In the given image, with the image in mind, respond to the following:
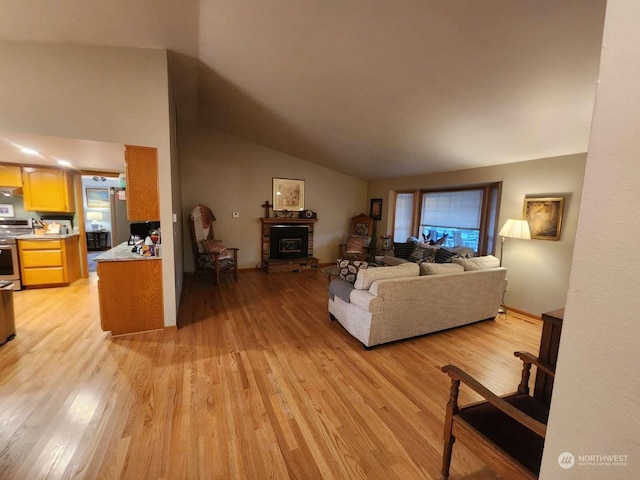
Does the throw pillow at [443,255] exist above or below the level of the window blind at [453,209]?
below

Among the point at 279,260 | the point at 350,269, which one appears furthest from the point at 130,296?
the point at 279,260

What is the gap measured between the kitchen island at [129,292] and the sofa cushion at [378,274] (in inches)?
85.4

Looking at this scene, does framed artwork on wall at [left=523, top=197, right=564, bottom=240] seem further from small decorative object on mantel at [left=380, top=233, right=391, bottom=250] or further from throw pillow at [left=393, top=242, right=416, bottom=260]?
small decorative object on mantel at [left=380, top=233, right=391, bottom=250]

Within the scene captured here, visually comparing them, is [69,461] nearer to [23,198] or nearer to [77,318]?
[77,318]

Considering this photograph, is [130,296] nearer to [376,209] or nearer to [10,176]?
[10,176]

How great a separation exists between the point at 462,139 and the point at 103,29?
397cm

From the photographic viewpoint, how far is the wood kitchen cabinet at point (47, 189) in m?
4.09

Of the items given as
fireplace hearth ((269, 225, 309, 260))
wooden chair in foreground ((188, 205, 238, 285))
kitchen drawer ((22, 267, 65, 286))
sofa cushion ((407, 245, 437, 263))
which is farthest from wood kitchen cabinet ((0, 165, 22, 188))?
sofa cushion ((407, 245, 437, 263))

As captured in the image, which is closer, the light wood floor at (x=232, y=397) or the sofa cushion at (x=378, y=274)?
the light wood floor at (x=232, y=397)

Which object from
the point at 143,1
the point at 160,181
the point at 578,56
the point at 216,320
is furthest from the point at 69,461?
the point at 578,56

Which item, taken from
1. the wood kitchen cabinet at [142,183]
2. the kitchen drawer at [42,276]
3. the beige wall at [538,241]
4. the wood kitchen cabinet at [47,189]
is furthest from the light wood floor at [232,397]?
the wood kitchen cabinet at [47,189]

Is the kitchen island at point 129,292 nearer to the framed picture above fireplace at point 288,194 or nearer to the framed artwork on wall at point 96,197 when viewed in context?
the framed picture above fireplace at point 288,194

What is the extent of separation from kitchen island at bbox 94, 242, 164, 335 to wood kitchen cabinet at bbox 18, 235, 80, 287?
210 centimetres

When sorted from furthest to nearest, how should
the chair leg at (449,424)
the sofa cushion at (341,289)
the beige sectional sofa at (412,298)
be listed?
1. the sofa cushion at (341,289)
2. the beige sectional sofa at (412,298)
3. the chair leg at (449,424)
